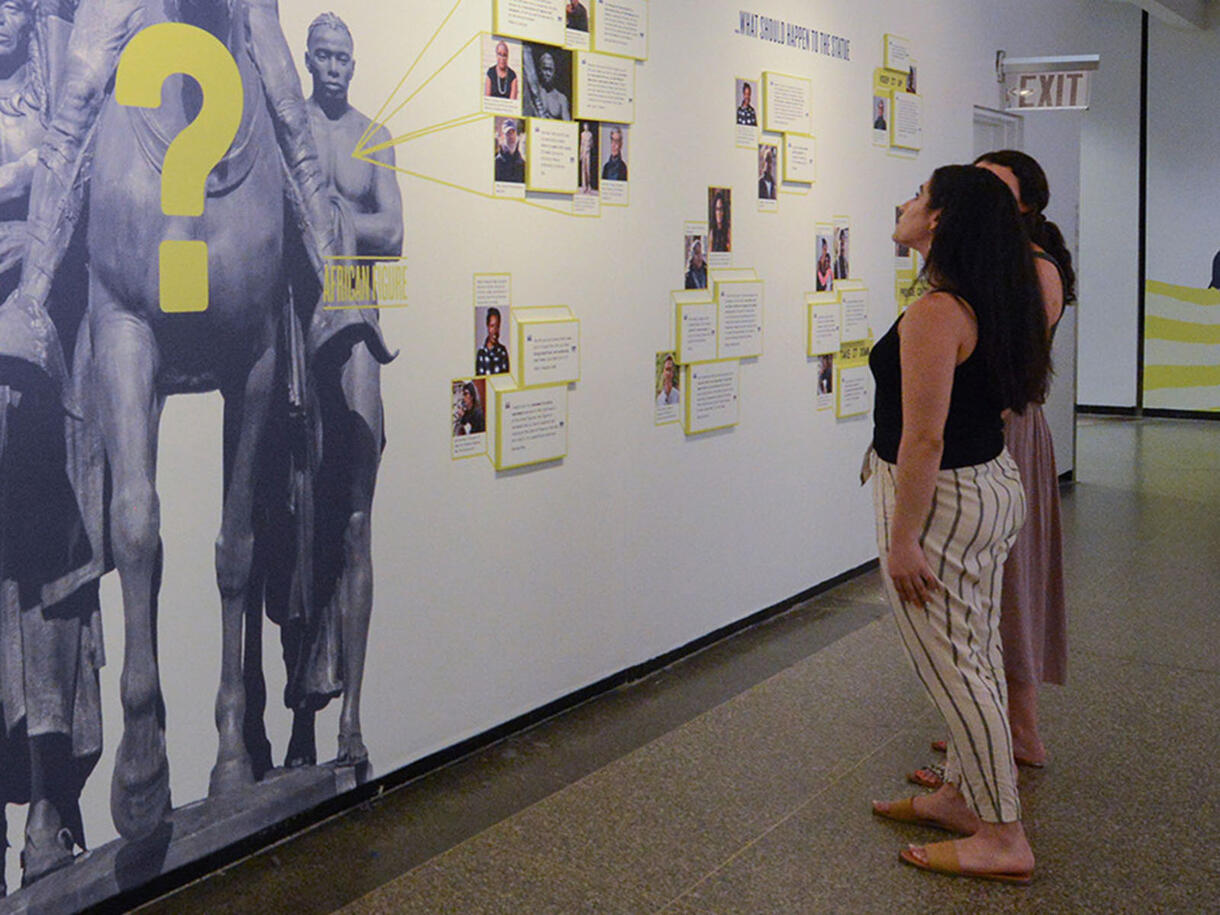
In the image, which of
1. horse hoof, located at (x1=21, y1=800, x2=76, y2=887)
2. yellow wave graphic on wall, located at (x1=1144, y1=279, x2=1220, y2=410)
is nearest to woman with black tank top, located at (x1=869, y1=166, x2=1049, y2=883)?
horse hoof, located at (x1=21, y1=800, x2=76, y2=887)

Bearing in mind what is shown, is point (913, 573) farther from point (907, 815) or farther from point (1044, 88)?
point (1044, 88)

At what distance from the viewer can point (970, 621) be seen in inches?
115

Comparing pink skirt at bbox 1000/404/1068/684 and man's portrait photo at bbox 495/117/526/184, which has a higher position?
man's portrait photo at bbox 495/117/526/184

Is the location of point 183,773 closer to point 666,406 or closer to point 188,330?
point 188,330

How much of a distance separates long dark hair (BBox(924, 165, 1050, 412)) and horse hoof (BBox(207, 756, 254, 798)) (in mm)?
1904

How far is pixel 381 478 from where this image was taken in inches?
133

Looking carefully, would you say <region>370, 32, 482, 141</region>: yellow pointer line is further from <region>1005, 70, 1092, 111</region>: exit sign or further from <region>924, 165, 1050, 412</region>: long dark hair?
<region>1005, 70, 1092, 111</region>: exit sign

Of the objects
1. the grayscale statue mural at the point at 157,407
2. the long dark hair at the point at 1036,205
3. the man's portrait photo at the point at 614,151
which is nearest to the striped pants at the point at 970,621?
the long dark hair at the point at 1036,205

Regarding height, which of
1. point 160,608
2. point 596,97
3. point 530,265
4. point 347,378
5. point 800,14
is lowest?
point 160,608

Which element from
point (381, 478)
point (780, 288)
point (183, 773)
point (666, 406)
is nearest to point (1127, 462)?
point (780, 288)

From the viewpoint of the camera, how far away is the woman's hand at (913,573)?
2.88m

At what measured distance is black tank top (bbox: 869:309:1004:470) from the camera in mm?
2883

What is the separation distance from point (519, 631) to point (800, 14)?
2.71 meters

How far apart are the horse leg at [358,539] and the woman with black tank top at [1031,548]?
1.49 m
